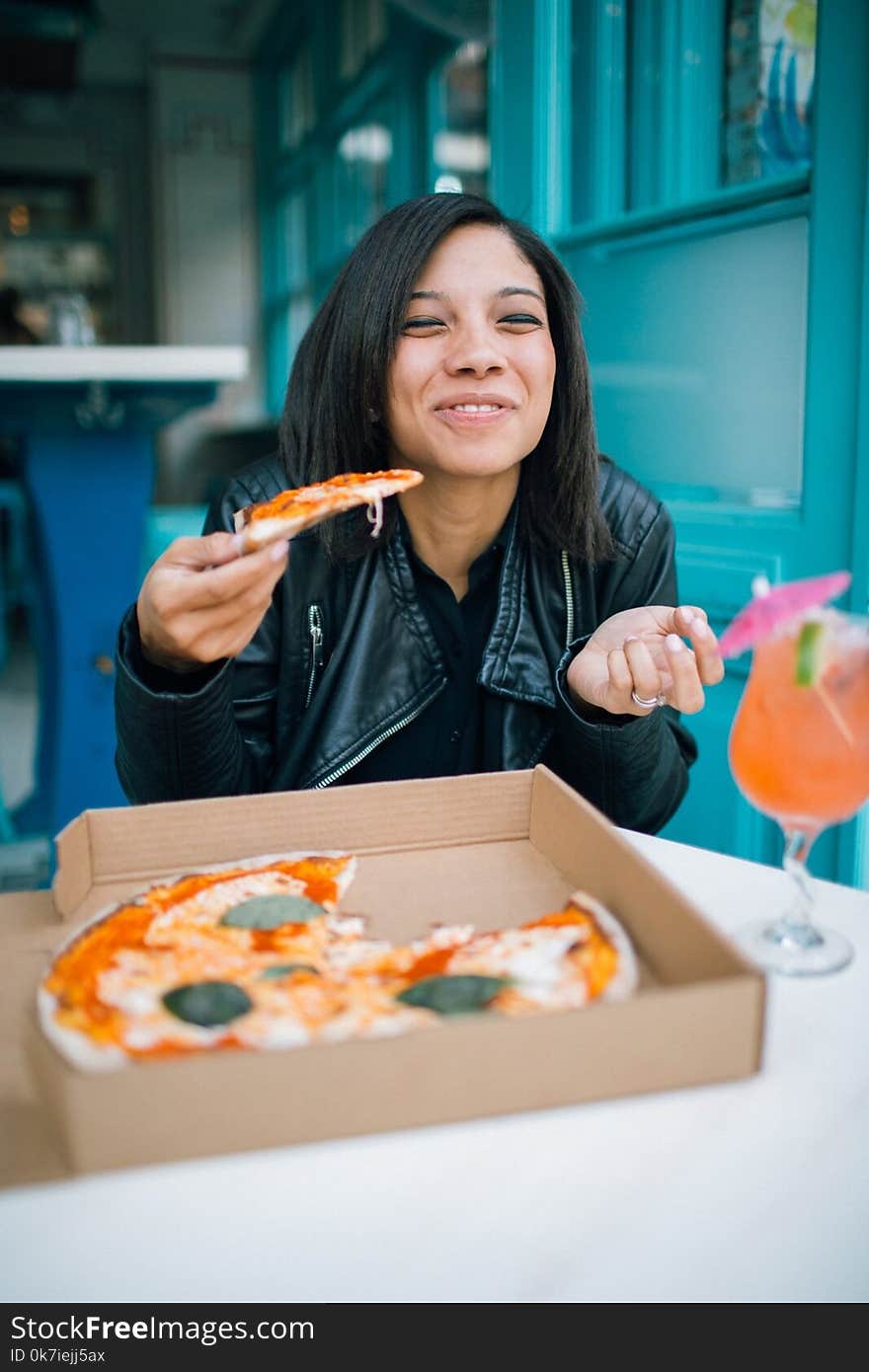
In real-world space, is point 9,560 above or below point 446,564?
below

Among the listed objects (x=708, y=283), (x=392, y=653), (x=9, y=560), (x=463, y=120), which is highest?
(x=463, y=120)

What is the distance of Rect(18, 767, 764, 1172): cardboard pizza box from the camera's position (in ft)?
1.55

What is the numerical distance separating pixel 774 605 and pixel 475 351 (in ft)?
1.97

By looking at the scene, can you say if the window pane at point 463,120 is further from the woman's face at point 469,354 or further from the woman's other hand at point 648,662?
the woman's other hand at point 648,662

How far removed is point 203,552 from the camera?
36.2 inches

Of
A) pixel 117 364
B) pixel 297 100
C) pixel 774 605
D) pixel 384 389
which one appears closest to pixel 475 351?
pixel 384 389

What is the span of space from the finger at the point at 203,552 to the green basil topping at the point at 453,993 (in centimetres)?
42

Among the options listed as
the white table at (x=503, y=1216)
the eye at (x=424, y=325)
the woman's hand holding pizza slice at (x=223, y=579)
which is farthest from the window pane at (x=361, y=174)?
the white table at (x=503, y=1216)

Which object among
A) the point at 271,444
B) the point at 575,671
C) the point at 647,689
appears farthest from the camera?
the point at 271,444

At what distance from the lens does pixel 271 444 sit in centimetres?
671

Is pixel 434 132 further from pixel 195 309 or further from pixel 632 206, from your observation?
pixel 195 309

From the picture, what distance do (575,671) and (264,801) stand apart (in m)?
0.40

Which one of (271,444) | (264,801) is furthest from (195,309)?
(264,801)

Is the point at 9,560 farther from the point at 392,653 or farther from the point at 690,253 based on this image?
the point at 392,653
